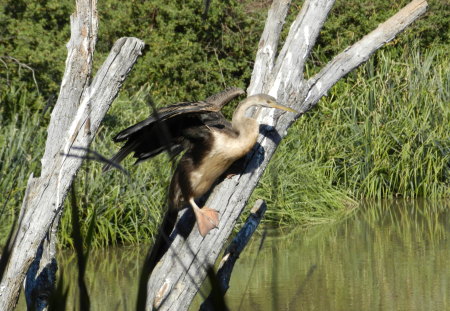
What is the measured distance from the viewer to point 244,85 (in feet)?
33.1

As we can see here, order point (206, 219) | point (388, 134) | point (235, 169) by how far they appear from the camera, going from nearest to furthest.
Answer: point (206, 219), point (235, 169), point (388, 134)

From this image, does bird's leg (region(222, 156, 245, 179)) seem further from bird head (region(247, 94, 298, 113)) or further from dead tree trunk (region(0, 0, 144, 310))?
dead tree trunk (region(0, 0, 144, 310))

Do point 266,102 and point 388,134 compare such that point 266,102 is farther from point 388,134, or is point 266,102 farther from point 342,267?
point 388,134

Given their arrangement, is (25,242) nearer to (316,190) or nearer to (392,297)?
(392,297)

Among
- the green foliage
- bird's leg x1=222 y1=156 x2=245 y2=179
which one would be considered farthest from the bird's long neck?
the green foliage

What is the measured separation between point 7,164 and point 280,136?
3193 millimetres

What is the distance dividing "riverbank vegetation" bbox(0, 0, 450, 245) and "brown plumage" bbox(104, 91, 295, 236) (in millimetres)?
2363

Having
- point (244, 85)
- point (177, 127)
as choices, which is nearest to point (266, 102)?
point (177, 127)

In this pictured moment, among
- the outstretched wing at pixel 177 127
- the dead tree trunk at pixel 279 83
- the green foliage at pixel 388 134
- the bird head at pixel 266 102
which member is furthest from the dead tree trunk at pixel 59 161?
the green foliage at pixel 388 134

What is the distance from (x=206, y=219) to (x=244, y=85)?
6737mm

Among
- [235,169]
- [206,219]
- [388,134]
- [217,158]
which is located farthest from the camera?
[388,134]

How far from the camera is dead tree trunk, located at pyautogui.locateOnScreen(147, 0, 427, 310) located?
3494 millimetres

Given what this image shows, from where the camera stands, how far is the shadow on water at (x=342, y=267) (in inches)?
221

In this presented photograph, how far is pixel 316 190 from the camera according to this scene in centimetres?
816
